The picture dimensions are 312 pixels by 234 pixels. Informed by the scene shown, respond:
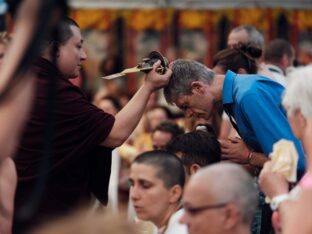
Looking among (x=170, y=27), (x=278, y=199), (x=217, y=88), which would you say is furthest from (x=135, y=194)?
(x=170, y=27)

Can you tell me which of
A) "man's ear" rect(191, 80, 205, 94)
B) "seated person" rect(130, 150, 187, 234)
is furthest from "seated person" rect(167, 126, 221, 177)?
"seated person" rect(130, 150, 187, 234)

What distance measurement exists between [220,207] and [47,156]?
1.22 meters

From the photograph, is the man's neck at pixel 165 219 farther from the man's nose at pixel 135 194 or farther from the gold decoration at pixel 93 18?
the gold decoration at pixel 93 18

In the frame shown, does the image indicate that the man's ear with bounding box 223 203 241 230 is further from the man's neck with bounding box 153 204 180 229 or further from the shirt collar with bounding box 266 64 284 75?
the shirt collar with bounding box 266 64 284 75

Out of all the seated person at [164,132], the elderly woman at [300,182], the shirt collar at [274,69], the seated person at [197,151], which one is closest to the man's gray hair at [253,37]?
the shirt collar at [274,69]

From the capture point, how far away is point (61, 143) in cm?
601

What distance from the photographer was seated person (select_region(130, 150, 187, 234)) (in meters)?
5.54

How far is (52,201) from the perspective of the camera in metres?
6.10

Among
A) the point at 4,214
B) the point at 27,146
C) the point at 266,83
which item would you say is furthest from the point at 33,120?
the point at 266,83

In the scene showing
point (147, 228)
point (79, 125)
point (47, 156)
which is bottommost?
point (147, 228)

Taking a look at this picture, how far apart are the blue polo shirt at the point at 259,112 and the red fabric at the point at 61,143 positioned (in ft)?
2.25

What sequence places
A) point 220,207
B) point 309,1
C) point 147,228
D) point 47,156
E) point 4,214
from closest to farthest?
point 47,156, point 220,207, point 4,214, point 147,228, point 309,1

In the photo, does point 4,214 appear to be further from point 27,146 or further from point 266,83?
point 266,83

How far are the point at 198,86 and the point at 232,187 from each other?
1739mm
